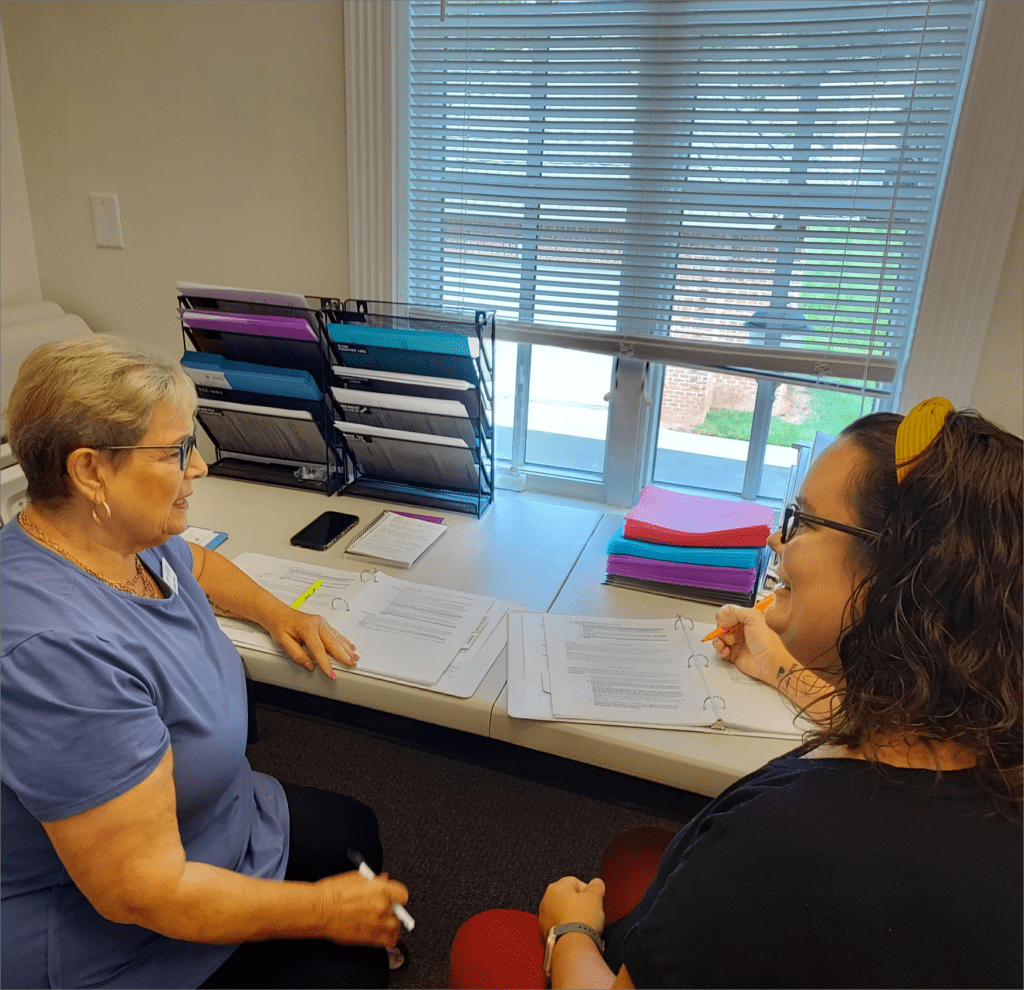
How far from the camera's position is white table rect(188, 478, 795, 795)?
3.47ft

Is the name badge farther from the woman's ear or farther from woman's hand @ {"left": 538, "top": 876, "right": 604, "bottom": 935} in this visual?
woman's hand @ {"left": 538, "top": 876, "right": 604, "bottom": 935}

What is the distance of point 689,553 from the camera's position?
1451 mm

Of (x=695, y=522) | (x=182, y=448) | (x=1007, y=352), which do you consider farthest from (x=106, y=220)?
(x=1007, y=352)

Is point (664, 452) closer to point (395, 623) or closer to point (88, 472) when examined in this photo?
point (395, 623)

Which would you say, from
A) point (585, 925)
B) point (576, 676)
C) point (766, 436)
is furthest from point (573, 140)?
point (585, 925)

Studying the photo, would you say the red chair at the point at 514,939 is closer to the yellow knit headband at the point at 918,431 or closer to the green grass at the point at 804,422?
the yellow knit headband at the point at 918,431

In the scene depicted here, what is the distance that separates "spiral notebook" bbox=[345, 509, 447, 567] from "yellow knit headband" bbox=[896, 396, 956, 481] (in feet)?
3.25

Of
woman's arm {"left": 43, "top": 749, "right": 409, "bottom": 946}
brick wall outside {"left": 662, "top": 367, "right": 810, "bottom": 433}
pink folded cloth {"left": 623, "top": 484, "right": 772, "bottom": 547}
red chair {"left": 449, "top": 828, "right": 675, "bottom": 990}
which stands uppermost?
brick wall outside {"left": 662, "top": 367, "right": 810, "bottom": 433}

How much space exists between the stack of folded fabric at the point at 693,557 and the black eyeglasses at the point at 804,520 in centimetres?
49

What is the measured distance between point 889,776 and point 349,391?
1400 millimetres

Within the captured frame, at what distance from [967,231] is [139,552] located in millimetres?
1673

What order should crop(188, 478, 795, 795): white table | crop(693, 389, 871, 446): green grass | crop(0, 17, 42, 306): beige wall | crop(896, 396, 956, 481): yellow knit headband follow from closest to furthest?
crop(896, 396, 956, 481): yellow knit headband
crop(188, 478, 795, 795): white table
crop(693, 389, 871, 446): green grass
crop(0, 17, 42, 306): beige wall

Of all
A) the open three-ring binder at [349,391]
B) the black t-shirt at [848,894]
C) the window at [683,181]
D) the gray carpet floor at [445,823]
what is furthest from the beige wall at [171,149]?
the black t-shirt at [848,894]

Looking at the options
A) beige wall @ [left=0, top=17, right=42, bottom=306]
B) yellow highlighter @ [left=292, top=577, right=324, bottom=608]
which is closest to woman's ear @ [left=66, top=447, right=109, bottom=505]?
yellow highlighter @ [left=292, top=577, right=324, bottom=608]
